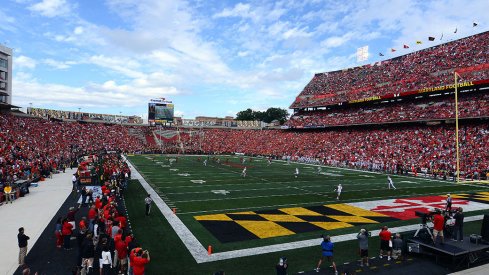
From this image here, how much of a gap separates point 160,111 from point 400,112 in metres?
43.6

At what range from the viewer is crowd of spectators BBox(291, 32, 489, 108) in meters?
44.8

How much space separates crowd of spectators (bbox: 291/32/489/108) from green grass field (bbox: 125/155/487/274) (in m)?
22.2

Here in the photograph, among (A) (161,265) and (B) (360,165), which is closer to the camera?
(A) (161,265)

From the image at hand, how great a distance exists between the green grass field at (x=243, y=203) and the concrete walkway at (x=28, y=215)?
148 inches

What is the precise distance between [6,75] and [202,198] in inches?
2548

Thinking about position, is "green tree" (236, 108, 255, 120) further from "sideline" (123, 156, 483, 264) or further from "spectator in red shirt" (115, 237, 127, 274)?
"spectator in red shirt" (115, 237, 127, 274)

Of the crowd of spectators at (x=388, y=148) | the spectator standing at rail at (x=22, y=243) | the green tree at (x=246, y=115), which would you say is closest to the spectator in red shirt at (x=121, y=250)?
the spectator standing at rail at (x=22, y=243)

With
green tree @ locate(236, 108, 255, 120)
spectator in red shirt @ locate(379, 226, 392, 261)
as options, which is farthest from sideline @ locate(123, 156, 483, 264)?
green tree @ locate(236, 108, 255, 120)

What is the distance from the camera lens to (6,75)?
64688 mm

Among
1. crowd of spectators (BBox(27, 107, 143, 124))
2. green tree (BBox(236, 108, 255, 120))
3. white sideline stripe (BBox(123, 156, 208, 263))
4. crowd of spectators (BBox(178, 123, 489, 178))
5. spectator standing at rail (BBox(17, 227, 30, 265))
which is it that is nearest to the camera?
spectator standing at rail (BBox(17, 227, 30, 265))

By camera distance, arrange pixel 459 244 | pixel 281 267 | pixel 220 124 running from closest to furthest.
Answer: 1. pixel 281 267
2. pixel 459 244
3. pixel 220 124

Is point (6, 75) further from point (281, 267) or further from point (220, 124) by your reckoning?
point (281, 267)

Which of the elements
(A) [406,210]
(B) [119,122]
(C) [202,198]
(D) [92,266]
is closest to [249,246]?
(D) [92,266]

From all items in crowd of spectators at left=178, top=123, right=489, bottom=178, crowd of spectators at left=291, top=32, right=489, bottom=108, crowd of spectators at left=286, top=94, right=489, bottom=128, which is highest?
crowd of spectators at left=291, top=32, right=489, bottom=108
